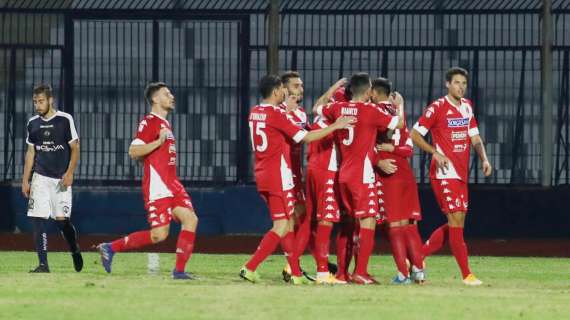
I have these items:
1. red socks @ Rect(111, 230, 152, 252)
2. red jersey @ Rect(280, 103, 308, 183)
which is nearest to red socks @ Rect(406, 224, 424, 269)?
red jersey @ Rect(280, 103, 308, 183)

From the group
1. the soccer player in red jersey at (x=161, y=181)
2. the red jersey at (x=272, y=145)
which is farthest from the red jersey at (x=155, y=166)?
the red jersey at (x=272, y=145)

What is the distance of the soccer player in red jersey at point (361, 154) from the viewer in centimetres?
1636

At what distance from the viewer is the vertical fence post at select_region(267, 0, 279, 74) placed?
2530 centimetres

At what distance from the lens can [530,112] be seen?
1021 inches

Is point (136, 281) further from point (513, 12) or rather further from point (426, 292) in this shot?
point (513, 12)

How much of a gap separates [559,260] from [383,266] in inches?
109

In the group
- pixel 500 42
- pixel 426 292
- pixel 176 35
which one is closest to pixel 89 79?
pixel 176 35

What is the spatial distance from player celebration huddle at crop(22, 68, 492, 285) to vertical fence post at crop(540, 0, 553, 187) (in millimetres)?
8232

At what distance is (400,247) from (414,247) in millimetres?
185

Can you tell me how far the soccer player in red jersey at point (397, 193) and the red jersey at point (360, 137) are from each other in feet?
1.16

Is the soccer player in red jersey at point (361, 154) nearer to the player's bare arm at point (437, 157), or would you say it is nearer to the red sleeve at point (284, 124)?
the player's bare arm at point (437, 157)

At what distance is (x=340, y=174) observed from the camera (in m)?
16.5

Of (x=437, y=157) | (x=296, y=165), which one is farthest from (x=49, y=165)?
(x=437, y=157)

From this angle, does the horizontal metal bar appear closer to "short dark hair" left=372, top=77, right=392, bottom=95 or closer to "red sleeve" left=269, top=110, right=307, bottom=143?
"short dark hair" left=372, top=77, right=392, bottom=95
